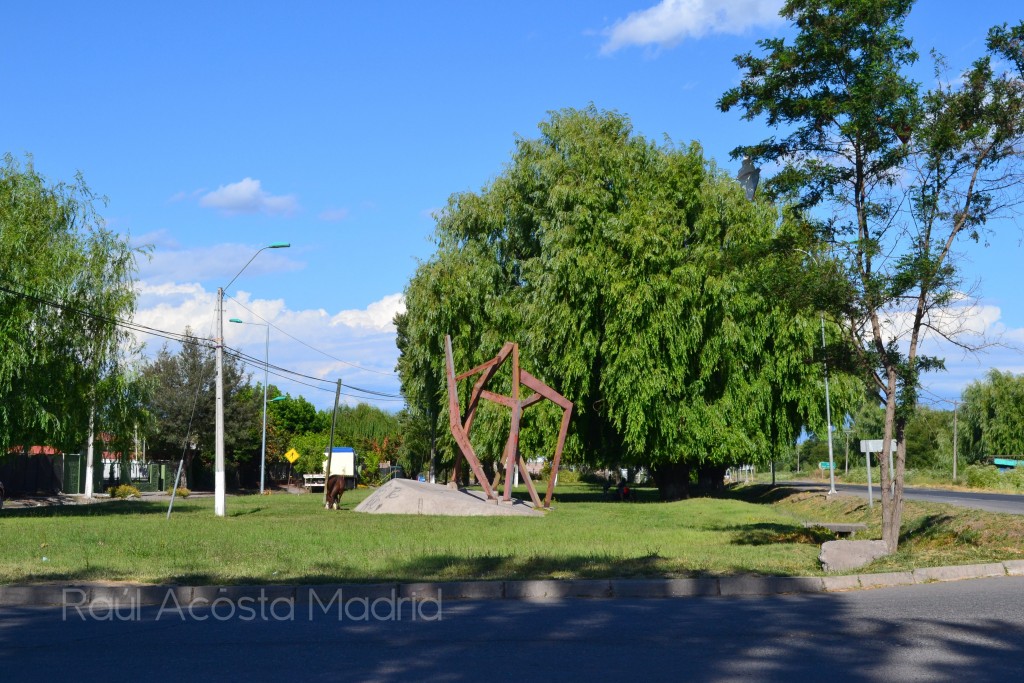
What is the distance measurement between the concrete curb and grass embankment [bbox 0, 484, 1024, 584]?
66 cm

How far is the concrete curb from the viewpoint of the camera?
1093cm

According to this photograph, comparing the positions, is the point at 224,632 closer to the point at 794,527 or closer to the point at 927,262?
the point at 927,262

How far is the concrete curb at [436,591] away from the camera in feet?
35.9

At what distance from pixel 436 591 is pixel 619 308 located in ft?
84.1

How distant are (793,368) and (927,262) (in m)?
23.7

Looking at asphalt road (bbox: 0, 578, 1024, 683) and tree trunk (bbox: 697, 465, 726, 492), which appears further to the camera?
tree trunk (bbox: 697, 465, 726, 492)

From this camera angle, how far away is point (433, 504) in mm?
30297

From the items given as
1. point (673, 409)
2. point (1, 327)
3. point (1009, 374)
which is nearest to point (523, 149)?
point (673, 409)

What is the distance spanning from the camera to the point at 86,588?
36.7 feet

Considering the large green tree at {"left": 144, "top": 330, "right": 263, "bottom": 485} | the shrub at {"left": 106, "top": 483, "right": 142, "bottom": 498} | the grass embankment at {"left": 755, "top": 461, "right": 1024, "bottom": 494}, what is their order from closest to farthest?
the shrub at {"left": 106, "top": 483, "right": 142, "bottom": 498}
the grass embankment at {"left": 755, "top": 461, "right": 1024, "bottom": 494}
the large green tree at {"left": 144, "top": 330, "right": 263, "bottom": 485}

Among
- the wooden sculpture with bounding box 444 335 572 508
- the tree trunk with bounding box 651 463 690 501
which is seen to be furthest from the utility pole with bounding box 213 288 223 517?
the tree trunk with bounding box 651 463 690 501

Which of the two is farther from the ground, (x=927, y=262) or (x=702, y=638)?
(x=927, y=262)

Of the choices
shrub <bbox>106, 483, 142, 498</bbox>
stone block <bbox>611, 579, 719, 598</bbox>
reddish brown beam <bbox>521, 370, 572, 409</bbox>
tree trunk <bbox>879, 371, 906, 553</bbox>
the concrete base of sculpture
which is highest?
reddish brown beam <bbox>521, 370, 572, 409</bbox>

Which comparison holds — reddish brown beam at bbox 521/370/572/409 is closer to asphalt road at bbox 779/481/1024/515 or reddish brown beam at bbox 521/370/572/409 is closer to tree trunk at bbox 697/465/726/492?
asphalt road at bbox 779/481/1024/515
